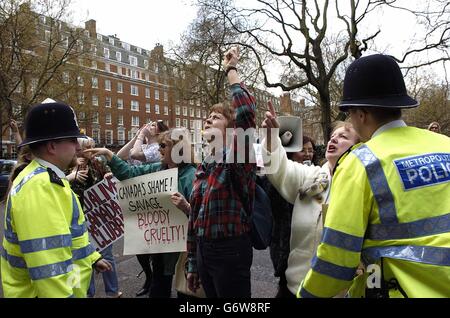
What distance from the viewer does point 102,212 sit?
4.39 m

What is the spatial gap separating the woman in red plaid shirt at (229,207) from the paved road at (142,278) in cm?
211

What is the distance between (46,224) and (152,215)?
2081 millimetres

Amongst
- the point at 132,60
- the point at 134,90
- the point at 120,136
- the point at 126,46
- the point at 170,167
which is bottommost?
the point at 170,167

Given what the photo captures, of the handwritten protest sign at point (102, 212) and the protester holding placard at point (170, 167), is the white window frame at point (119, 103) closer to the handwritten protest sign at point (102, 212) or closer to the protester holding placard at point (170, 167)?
the handwritten protest sign at point (102, 212)

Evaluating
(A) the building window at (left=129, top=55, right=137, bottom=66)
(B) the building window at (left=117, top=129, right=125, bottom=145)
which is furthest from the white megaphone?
(A) the building window at (left=129, top=55, right=137, bottom=66)

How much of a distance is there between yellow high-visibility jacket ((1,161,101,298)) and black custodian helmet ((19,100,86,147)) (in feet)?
0.55

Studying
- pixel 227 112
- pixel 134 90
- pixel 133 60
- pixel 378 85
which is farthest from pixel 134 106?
pixel 378 85

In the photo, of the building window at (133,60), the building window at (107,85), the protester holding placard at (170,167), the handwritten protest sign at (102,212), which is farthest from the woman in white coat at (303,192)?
the building window at (133,60)

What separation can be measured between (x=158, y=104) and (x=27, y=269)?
80184mm

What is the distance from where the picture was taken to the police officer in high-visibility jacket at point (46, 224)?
5.82ft

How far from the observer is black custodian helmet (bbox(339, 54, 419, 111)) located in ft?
5.26

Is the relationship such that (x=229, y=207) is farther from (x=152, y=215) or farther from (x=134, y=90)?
(x=134, y=90)
